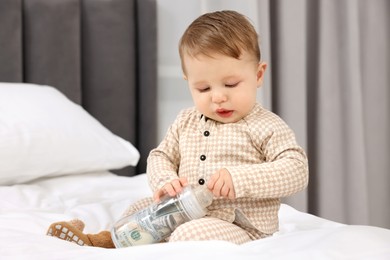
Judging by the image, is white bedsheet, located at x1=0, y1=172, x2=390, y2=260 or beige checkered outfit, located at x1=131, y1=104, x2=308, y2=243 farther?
beige checkered outfit, located at x1=131, y1=104, x2=308, y2=243

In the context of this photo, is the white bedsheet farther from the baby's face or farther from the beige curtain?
the beige curtain

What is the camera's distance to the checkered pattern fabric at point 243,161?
105 cm

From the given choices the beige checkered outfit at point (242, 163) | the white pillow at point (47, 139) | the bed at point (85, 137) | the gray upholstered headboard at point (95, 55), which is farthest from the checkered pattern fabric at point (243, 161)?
the gray upholstered headboard at point (95, 55)

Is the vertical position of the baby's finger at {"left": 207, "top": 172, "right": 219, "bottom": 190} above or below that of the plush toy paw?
above

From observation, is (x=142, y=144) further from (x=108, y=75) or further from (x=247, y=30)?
(x=247, y=30)

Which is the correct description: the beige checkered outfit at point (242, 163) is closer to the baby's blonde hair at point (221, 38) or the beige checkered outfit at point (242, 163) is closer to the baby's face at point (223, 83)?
the baby's face at point (223, 83)

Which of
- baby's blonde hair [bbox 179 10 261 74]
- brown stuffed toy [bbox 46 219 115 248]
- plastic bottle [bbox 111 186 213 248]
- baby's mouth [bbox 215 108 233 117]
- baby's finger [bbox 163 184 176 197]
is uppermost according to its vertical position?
baby's blonde hair [bbox 179 10 261 74]

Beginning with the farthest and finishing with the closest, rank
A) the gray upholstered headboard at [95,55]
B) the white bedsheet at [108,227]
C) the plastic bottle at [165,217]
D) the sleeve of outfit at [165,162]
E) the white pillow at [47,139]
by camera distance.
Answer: the gray upholstered headboard at [95,55], the white pillow at [47,139], the sleeve of outfit at [165,162], the plastic bottle at [165,217], the white bedsheet at [108,227]

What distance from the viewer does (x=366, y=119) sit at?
2447 millimetres

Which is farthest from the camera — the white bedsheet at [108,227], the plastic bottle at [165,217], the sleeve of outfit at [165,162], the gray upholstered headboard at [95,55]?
the gray upholstered headboard at [95,55]

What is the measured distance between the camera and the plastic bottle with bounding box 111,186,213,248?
990 mm

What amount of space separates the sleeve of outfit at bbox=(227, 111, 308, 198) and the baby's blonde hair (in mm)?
154

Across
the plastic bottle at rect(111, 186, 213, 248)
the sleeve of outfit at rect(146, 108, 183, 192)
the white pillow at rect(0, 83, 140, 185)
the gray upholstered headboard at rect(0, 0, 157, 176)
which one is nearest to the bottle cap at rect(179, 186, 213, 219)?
the plastic bottle at rect(111, 186, 213, 248)

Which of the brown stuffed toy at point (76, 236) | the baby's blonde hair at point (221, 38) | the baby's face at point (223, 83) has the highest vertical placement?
the baby's blonde hair at point (221, 38)
